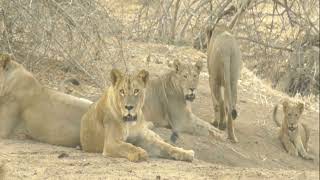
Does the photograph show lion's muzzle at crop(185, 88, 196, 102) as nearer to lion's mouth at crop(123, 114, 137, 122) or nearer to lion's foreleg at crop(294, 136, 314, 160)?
lion's mouth at crop(123, 114, 137, 122)

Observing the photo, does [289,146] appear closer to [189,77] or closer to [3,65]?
[189,77]

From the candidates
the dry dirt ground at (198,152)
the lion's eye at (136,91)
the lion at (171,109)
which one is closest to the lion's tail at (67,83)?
the dry dirt ground at (198,152)

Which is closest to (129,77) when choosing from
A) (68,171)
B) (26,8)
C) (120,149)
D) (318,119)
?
(120,149)

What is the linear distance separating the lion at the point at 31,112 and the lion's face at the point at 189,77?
1.49 m

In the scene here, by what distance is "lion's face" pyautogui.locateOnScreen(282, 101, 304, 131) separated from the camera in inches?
418

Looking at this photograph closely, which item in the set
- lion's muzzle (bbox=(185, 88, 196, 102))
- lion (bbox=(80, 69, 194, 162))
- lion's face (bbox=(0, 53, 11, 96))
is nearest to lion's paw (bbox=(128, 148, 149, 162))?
lion (bbox=(80, 69, 194, 162))

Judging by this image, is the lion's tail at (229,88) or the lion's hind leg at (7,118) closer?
the lion's hind leg at (7,118)

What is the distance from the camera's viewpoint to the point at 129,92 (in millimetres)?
7008

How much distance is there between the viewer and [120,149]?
7.11m

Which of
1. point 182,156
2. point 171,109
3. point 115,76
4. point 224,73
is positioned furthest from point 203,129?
point 115,76

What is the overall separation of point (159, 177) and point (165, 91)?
3.24 m

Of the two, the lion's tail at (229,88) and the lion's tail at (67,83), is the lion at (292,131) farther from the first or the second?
the lion's tail at (67,83)

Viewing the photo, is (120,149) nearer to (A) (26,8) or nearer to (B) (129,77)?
(B) (129,77)

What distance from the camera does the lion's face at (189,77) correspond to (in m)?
8.92
